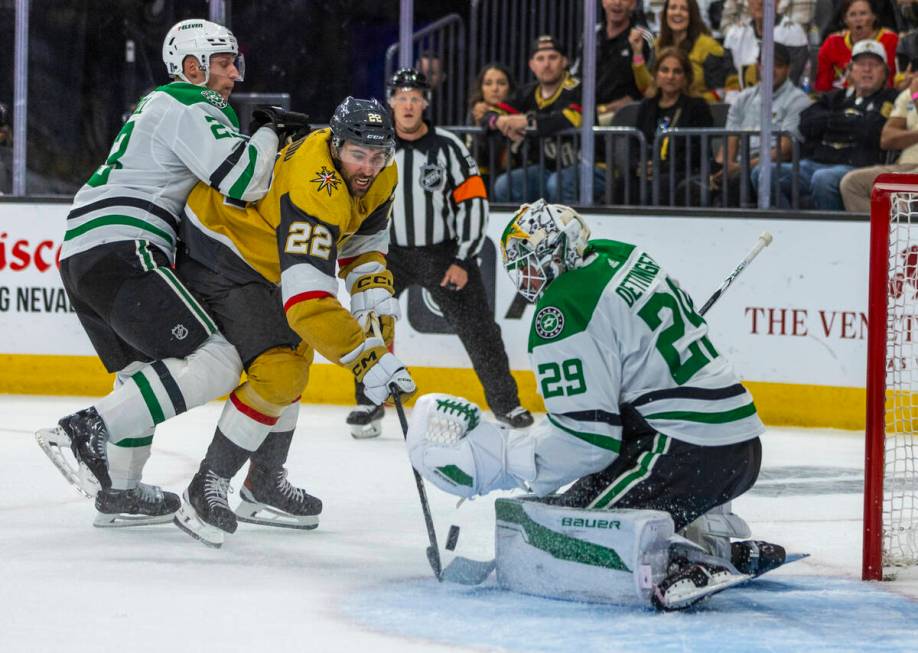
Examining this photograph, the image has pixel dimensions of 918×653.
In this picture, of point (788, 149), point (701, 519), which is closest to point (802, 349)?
point (788, 149)

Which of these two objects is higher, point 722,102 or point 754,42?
point 754,42

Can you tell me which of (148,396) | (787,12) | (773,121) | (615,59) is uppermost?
(787,12)

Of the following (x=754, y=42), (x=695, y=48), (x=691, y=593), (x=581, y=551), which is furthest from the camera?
(x=695, y=48)

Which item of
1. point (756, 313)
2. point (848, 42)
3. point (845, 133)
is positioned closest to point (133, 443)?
point (756, 313)

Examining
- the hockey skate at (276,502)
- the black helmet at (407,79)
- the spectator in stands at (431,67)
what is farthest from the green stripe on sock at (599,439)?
the spectator in stands at (431,67)

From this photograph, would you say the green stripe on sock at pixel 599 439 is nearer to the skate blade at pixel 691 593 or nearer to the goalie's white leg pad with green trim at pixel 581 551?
the goalie's white leg pad with green trim at pixel 581 551

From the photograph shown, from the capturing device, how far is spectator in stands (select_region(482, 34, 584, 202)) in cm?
610

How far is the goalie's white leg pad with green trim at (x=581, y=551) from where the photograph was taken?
9.07 ft

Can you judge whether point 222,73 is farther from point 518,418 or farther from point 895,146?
point 895,146

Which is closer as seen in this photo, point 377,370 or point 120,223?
point 377,370

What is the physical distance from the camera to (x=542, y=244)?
2.81 metres

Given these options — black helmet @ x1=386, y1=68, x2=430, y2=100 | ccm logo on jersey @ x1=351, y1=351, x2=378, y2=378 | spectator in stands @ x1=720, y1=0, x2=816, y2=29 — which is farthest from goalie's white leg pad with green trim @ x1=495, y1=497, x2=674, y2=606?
spectator in stands @ x1=720, y1=0, x2=816, y2=29

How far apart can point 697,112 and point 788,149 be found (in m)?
0.39

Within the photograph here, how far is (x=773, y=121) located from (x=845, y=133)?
278 mm
